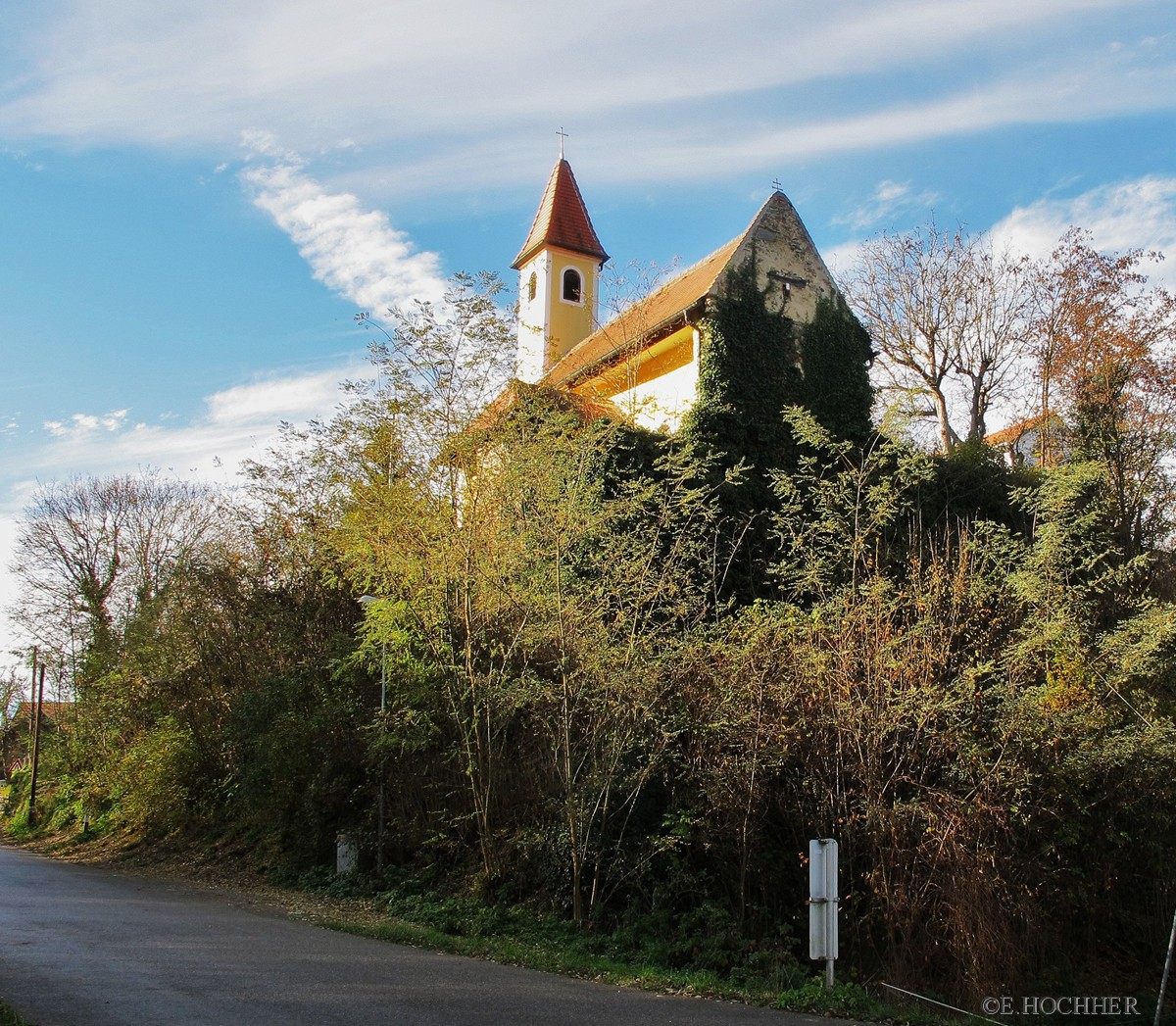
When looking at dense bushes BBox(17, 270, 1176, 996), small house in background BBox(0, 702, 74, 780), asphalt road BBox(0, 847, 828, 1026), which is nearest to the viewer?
asphalt road BBox(0, 847, 828, 1026)

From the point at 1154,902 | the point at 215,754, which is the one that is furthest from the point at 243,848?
the point at 1154,902

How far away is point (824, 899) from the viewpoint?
7.62 metres

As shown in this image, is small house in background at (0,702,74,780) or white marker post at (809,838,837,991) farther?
small house in background at (0,702,74,780)

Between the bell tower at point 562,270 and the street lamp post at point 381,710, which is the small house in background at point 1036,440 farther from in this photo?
the street lamp post at point 381,710

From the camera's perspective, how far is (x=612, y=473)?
16016mm

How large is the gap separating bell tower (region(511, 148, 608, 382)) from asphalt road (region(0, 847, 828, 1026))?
2315 cm

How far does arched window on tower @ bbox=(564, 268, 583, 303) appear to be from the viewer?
31672mm

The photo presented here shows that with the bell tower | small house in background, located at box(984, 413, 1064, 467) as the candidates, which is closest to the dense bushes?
small house in background, located at box(984, 413, 1064, 467)

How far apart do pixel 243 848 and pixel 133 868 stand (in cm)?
269

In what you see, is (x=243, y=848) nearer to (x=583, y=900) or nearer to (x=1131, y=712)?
(x=583, y=900)

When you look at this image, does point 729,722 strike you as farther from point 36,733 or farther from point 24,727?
point 24,727
